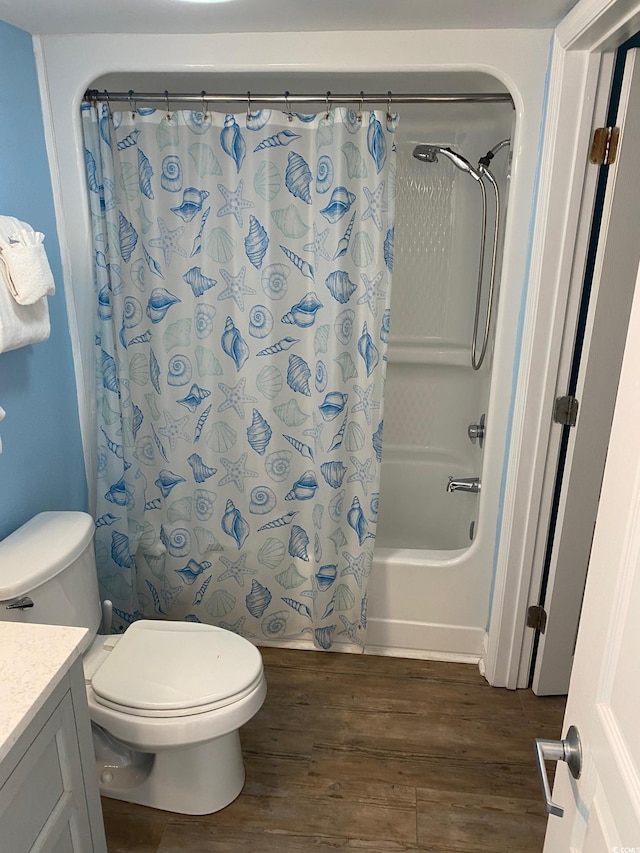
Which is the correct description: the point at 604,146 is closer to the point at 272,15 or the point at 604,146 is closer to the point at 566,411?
the point at 566,411

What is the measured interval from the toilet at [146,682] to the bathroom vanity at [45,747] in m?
0.29

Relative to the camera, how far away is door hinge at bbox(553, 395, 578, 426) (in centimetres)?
191

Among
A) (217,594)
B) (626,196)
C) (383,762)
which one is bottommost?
(383,762)

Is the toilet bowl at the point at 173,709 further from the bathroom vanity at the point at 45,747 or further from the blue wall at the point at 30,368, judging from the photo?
the blue wall at the point at 30,368

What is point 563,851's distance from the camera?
958mm

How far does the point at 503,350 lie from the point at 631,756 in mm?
1455

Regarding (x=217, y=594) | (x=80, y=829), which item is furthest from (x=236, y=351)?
(x=80, y=829)

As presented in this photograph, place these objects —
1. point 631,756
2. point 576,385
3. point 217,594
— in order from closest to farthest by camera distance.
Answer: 1. point 631,756
2. point 576,385
3. point 217,594

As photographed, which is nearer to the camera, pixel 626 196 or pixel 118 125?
pixel 626 196

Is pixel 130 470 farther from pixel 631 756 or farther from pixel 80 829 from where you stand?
pixel 631 756

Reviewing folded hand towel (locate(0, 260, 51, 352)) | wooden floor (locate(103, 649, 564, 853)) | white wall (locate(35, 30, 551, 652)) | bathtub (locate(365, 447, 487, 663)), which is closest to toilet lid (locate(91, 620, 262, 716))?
wooden floor (locate(103, 649, 564, 853))

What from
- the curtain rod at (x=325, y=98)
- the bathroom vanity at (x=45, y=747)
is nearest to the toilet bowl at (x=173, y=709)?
the bathroom vanity at (x=45, y=747)

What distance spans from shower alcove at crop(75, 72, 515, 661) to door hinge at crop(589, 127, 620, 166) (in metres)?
0.44

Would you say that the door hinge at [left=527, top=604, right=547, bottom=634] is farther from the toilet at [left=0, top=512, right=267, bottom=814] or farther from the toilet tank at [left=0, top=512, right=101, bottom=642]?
the toilet tank at [left=0, top=512, right=101, bottom=642]
